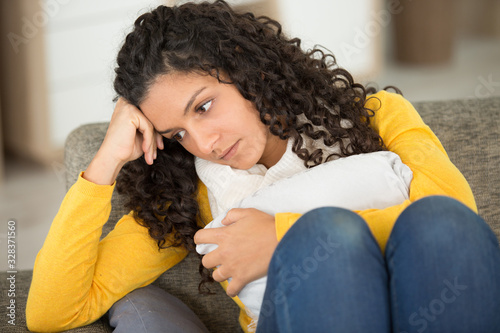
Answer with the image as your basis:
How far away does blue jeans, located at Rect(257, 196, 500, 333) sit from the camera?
87 centimetres

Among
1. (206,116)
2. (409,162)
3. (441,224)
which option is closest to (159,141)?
(206,116)

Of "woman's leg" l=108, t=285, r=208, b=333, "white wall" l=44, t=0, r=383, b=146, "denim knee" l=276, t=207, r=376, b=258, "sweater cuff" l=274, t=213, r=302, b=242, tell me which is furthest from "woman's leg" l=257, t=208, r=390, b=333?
"white wall" l=44, t=0, r=383, b=146

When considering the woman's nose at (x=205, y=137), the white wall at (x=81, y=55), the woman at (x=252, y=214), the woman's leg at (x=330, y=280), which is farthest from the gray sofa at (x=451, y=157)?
the white wall at (x=81, y=55)

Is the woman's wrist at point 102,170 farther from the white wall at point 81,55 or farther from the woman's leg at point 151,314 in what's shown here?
the white wall at point 81,55

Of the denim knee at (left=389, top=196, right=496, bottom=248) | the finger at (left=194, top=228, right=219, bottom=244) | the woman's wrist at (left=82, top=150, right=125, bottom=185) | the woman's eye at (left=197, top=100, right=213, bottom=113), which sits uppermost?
the woman's eye at (left=197, top=100, right=213, bottom=113)

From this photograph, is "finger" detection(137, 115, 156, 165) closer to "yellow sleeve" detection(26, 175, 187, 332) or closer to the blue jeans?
"yellow sleeve" detection(26, 175, 187, 332)

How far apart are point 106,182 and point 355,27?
11.0 feet

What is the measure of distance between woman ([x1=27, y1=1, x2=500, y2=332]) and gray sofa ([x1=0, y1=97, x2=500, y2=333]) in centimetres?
8

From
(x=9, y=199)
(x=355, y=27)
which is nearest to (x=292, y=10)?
(x=355, y=27)

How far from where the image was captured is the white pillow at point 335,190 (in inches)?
42.4

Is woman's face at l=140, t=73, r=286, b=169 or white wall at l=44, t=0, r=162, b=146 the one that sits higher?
woman's face at l=140, t=73, r=286, b=169

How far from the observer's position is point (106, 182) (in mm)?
1220

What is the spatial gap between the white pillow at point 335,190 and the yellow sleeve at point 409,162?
4 centimetres

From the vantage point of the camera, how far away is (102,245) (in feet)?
4.27
